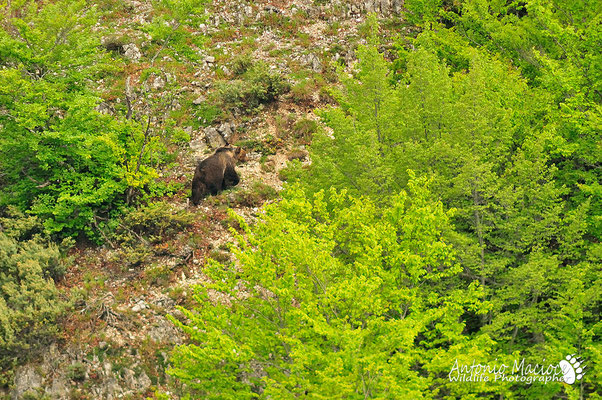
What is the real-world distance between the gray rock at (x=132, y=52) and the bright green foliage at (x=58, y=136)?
9.24 meters

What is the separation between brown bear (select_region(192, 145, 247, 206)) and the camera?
21.5 m

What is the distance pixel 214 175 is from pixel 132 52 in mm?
13537

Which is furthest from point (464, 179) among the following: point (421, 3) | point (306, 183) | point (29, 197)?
point (421, 3)

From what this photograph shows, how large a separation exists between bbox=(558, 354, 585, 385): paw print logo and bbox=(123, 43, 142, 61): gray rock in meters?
28.2

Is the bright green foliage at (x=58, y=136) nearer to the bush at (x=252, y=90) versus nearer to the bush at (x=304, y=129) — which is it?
the bush at (x=252, y=90)

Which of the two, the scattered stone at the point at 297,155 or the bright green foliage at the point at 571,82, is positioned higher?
the bright green foliage at the point at 571,82

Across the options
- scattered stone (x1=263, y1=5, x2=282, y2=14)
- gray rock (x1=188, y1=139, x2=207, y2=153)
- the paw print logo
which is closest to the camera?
the paw print logo

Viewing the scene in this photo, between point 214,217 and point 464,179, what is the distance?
1151cm

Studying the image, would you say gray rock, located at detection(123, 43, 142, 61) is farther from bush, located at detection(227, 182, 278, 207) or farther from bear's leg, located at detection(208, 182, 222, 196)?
bush, located at detection(227, 182, 278, 207)

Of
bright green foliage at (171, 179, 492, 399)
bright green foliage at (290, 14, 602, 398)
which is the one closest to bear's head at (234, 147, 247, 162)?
bright green foliage at (290, 14, 602, 398)

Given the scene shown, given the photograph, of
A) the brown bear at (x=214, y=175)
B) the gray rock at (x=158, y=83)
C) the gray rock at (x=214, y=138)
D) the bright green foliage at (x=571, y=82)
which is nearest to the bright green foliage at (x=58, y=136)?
the brown bear at (x=214, y=175)

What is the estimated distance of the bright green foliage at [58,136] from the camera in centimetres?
1823

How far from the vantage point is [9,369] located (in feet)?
48.4

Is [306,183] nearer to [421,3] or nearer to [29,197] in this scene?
[29,197]
